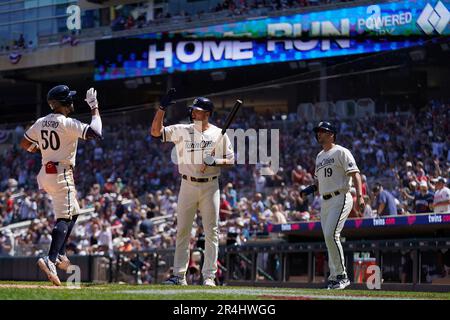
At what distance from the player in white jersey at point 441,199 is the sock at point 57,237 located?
A: 7.05 metres

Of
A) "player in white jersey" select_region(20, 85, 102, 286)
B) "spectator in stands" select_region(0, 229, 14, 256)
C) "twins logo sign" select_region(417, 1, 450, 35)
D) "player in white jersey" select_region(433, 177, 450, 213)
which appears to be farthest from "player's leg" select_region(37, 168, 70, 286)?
"twins logo sign" select_region(417, 1, 450, 35)

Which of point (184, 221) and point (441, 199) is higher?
point (441, 199)

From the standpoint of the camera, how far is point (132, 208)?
926 inches

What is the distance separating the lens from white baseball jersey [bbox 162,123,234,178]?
32.8 ft

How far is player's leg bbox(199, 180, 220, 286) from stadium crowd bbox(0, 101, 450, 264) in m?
5.71

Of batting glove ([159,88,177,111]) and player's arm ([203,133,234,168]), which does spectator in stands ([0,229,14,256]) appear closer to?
player's arm ([203,133,234,168])

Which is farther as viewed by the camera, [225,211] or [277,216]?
[225,211]

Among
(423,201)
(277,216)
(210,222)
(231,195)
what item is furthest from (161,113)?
(231,195)

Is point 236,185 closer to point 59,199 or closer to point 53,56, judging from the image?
point 59,199

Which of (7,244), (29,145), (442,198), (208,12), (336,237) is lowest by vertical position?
(7,244)

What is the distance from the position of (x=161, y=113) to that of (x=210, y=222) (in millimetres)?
1294

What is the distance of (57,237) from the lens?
919 cm
